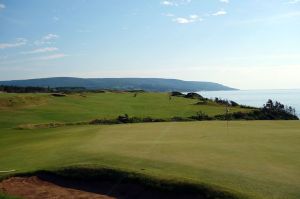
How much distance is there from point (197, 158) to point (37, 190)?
20.5 feet

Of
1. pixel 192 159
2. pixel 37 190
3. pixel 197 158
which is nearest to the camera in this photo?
pixel 37 190

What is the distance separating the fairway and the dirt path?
4.17ft

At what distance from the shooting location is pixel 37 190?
1576 cm

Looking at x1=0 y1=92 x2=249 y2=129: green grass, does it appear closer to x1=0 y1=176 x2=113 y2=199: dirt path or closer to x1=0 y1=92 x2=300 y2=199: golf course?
x1=0 y1=92 x2=300 y2=199: golf course

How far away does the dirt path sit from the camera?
584 inches

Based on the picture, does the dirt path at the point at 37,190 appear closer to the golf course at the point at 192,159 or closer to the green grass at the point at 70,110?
the golf course at the point at 192,159

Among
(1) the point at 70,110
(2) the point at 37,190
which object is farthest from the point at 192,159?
(1) the point at 70,110

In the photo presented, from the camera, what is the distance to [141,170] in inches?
619

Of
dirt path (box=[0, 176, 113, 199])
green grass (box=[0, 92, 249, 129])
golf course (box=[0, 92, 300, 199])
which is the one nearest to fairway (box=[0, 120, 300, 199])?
golf course (box=[0, 92, 300, 199])

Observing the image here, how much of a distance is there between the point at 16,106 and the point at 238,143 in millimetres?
48425

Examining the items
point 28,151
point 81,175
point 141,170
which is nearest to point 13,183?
point 81,175

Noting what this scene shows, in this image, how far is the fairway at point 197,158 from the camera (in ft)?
44.6

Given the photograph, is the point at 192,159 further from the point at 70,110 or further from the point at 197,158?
the point at 70,110

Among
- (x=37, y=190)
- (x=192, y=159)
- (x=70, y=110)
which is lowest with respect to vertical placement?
(x=37, y=190)
